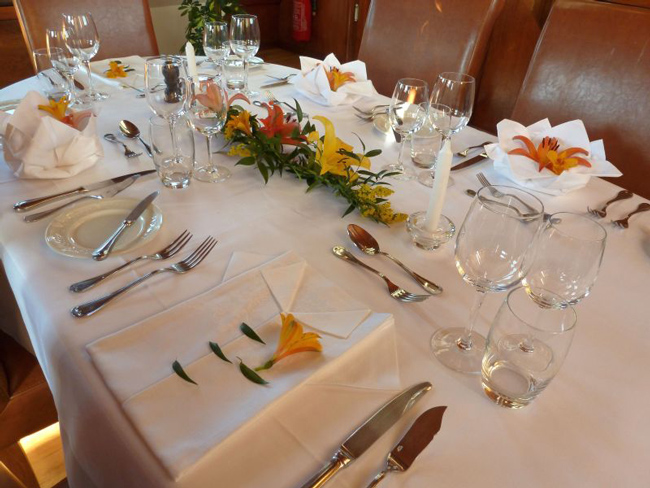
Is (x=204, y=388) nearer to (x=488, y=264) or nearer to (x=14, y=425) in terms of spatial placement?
(x=488, y=264)

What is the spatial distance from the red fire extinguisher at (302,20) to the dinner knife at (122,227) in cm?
398

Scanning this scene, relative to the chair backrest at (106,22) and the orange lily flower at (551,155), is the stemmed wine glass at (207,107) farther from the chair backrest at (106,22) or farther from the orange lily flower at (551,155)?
the chair backrest at (106,22)

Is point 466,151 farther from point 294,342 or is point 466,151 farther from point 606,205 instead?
point 294,342

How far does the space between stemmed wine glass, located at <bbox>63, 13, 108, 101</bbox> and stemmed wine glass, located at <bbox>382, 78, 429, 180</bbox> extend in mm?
882

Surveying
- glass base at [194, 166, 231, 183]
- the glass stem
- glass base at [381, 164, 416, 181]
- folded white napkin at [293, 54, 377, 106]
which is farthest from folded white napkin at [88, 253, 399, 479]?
folded white napkin at [293, 54, 377, 106]

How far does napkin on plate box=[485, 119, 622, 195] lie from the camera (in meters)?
1.02

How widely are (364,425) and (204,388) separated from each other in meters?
0.19

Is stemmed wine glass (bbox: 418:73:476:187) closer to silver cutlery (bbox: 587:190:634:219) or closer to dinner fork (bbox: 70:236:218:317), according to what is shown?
silver cutlery (bbox: 587:190:634:219)

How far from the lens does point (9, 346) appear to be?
96 centimetres

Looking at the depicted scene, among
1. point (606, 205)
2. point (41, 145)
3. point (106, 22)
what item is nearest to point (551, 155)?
point (606, 205)

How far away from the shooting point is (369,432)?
52cm

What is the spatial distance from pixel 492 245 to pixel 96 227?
649mm

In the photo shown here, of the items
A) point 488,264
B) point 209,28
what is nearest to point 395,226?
point 488,264

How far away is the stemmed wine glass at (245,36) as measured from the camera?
146cm
